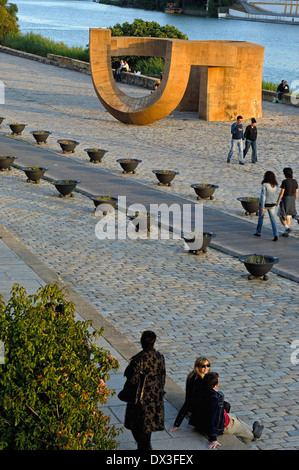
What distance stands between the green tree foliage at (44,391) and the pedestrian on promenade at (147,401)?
735mm

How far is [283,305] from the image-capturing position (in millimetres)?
12008

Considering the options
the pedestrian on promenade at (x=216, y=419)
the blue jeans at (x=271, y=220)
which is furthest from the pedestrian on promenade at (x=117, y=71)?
the pedestrian on promenade at (x=216, y=419)

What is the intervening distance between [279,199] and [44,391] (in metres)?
10.3

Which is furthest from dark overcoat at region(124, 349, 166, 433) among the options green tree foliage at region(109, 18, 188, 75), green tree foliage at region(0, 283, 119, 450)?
green tree foliage at region(109, 18, 188, 75)

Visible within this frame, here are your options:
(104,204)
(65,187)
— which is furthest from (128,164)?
(104,204)

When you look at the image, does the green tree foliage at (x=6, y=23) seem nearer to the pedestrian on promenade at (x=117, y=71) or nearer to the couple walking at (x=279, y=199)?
the pedestrian on promenade at (x=117, y=71)

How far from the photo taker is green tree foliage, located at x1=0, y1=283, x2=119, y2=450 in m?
6.05

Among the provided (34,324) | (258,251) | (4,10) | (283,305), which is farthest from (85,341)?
(4,10)

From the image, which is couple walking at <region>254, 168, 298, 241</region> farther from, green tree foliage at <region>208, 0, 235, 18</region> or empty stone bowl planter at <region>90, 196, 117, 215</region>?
green tree foliage at <region>208, 0, 235, 18</region>

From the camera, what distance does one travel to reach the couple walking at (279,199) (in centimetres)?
1531

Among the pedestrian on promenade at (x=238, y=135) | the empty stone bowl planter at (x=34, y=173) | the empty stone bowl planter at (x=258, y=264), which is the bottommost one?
the empty stone bowl planter at (x=258, y=264)

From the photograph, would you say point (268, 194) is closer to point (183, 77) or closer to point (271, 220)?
point (271, 220)

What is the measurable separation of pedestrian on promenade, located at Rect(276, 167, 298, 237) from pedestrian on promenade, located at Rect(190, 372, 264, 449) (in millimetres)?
8334

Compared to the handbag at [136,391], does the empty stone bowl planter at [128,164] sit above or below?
above
